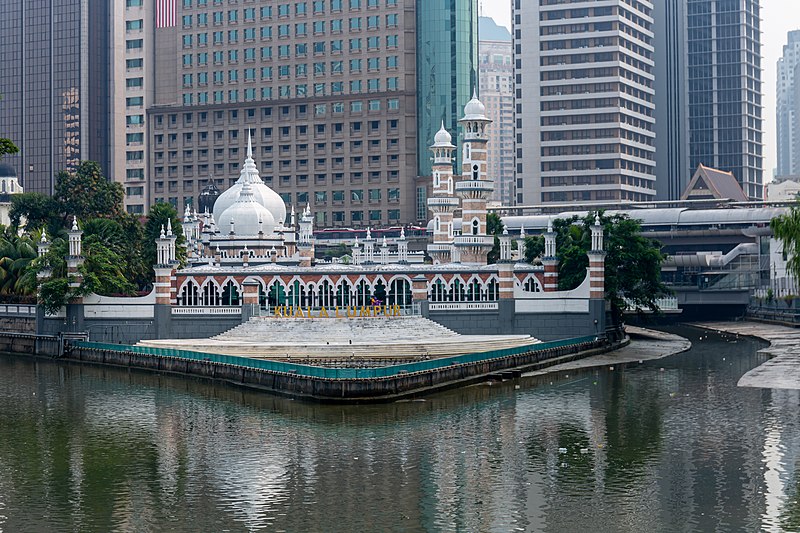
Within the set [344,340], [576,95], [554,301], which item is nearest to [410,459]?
[344,340]

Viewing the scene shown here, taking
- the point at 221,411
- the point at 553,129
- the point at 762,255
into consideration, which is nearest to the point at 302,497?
the point at 221,411

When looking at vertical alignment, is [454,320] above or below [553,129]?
below

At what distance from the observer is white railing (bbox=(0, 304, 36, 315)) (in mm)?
97688

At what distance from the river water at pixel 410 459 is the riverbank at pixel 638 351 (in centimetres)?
690

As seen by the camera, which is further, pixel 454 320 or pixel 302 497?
pixel 454 320

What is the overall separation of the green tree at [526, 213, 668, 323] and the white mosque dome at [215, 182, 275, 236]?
28388 millimetres

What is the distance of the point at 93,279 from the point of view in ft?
302

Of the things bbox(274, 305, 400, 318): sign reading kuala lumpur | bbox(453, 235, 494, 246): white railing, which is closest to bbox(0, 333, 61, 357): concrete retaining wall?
bbox(274, 305, 400, 318): sign reading kuala lumpur

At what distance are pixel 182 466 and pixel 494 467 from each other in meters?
12.7

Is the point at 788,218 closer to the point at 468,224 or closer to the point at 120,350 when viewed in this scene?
the point at 468,224

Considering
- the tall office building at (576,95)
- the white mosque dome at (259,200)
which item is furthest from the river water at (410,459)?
the tall office building at (576,95)

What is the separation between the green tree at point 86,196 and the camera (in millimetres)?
134125

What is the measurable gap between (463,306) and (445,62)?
105156 millimetres

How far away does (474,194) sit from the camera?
105 metres
